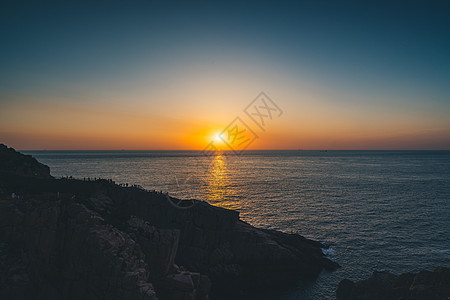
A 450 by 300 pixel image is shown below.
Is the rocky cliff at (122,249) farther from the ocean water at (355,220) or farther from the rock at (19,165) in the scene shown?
the ocean water at (355,220)

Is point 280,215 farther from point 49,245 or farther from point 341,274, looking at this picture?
point 49,245

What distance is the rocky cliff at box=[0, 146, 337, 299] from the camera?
1703cm

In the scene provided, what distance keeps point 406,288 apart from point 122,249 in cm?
2316

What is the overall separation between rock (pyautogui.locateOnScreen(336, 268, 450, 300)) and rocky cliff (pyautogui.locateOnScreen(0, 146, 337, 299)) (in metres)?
7.84

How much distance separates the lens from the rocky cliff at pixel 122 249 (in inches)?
671

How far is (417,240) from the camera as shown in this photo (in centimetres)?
3784

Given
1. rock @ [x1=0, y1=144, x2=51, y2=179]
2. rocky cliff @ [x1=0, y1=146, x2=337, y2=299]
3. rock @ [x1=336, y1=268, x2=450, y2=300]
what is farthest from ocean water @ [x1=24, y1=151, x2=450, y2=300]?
rock @ [x1=0, y1=144, x2=51, y2=179]

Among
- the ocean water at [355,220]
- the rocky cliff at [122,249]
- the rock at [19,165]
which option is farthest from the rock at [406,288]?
the rock at [19,165]

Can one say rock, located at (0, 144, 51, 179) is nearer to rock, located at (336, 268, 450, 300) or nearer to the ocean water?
the ocean water

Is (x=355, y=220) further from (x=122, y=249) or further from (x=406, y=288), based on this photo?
(x=122, y=249)

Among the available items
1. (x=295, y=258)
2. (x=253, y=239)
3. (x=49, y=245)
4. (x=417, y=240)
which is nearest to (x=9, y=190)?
(x=49, y=245)

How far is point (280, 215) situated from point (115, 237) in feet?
123

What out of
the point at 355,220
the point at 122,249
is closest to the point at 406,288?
the point at 122,249

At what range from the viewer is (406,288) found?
2045 cm
